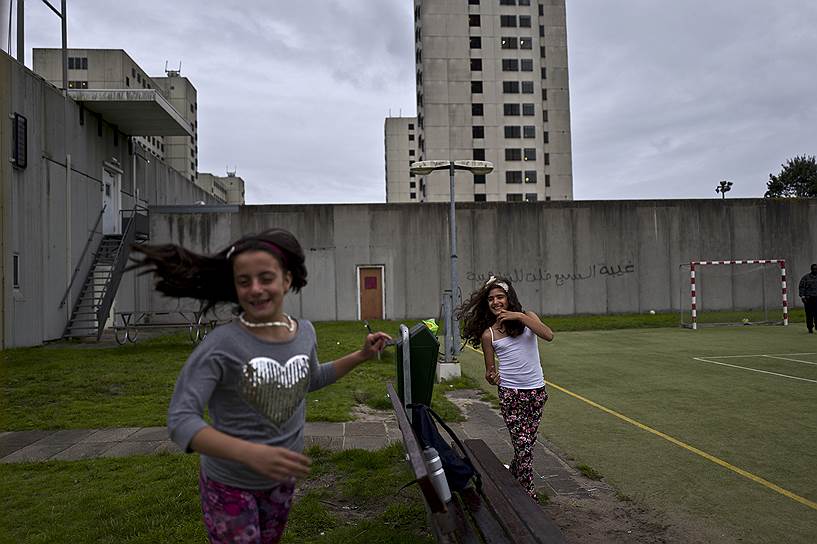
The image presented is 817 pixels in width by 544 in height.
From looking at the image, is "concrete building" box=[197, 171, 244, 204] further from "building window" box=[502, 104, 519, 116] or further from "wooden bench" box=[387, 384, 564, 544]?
"wooden bench" box=[387, 384, 564, 544]

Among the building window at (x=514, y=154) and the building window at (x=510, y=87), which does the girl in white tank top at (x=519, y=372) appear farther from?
the building window at (x=510, y=87)

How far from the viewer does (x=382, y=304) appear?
25.3m

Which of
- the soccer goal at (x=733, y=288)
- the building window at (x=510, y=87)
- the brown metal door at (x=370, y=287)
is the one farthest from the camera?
the building window at (x=510, y=87)

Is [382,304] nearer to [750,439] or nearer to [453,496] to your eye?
[750,439]

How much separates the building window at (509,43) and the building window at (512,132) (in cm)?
873

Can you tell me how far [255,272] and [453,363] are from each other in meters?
8.91

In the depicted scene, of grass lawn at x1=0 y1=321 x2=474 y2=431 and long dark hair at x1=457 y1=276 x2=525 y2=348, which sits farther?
grass lawn at x1=0 y1=321 x2=474 y2=431

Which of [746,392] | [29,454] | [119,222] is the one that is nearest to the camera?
[29,454]

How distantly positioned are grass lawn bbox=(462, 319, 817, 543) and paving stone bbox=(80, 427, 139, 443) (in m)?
4.60

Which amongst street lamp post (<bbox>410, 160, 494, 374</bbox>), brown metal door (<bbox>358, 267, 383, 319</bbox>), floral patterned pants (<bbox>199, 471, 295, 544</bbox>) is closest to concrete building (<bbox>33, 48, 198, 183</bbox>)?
brown metal door (<bbox>358, 267, 383, 319</bbox>)

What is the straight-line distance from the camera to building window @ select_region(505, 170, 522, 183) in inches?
2537

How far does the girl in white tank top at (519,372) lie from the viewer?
435cm

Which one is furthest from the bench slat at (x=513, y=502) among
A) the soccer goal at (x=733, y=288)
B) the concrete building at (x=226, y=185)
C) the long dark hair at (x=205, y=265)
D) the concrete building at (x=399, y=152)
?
the concrete building at (x=399, y=152)

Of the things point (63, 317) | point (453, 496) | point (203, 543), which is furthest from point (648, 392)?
point (63, 317)
